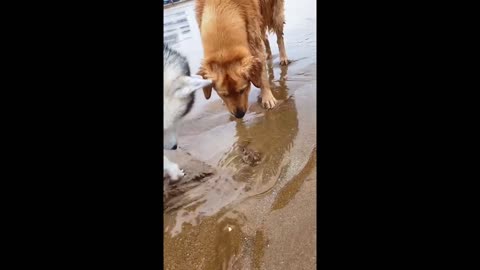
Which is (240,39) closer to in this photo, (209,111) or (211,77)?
(211,77)

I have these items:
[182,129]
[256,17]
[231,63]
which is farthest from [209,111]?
[256,17]

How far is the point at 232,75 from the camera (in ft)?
8.30

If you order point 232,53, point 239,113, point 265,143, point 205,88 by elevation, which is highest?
point 232,53

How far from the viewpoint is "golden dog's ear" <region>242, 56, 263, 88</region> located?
257cm

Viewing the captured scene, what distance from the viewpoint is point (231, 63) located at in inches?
99.7

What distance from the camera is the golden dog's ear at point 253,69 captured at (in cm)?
257

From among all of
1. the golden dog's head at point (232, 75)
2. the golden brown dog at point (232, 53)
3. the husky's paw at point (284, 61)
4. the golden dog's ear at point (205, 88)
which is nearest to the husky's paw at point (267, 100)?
the golden brown dog at point (232, 53)

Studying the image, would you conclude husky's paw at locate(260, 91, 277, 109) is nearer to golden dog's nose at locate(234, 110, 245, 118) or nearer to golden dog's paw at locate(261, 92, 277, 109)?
→ golden dog's paw at locate(261, 92, 277, 109)

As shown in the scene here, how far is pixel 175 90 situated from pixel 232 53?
1.73 feet

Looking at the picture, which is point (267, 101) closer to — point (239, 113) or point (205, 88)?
point (239, 113)

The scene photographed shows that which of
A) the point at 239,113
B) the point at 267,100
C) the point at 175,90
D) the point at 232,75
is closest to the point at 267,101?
the point at 267,100

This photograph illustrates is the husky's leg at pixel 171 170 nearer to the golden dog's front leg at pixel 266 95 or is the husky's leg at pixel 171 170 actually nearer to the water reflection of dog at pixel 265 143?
the water reflection of dog at pixel 265 143

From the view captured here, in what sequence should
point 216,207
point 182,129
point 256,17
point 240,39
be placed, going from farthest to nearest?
point 256,17, point 240,39, point 182,129, point 216,207

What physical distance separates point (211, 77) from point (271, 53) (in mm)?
711
